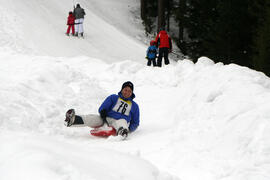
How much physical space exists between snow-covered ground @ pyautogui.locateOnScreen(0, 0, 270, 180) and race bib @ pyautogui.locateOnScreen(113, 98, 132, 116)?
455 millimetres

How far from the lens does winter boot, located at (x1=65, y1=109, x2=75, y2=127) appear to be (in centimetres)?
498

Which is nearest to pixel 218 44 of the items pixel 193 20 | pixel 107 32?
pixel 193 20

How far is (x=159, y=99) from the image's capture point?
774 centimetres

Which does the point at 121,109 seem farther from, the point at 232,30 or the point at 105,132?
the point at 232,30

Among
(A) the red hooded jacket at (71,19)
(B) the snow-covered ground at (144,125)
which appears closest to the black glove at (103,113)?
(B) the snow-covered ground at (144,125)

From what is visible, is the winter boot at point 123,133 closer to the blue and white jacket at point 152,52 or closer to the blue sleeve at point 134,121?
the blue sleeve at point 134,121

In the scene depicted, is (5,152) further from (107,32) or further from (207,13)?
(207,13)

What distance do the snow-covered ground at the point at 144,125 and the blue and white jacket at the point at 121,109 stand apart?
26cm

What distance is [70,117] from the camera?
500 centimetres

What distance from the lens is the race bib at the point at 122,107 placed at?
565 centimetres

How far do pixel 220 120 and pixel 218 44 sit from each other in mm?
13388

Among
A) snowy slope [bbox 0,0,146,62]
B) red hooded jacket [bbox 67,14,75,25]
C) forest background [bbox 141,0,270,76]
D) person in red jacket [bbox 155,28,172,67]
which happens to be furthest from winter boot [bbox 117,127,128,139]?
red hooded jacket [bbox 67,14,75,25]

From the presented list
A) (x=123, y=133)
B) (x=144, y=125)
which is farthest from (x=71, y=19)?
(x=123, y=133)

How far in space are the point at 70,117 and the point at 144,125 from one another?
1701 mm
